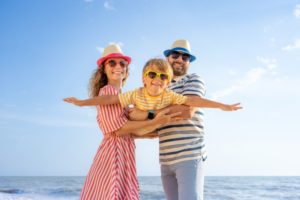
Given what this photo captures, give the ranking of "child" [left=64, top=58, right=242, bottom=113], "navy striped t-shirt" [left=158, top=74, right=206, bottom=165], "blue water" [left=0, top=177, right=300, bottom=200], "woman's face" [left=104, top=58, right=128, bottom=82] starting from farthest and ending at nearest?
"blue water" [left=0, top=177, right=300, bottom=200]
"woman's face" [left=104, top=58, right=128, bottom=82]
"navy striped t-shirt" [left=158, top=74, right=206, bottom=165]
"child" [left=64, top=58, right=242, bottom=113]

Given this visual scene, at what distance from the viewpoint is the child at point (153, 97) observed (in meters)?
3.36

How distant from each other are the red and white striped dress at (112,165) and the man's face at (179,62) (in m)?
0.82

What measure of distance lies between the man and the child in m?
0.15

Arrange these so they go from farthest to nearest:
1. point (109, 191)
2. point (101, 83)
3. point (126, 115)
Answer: point (101, 83) → point (126, 115) → point (109, 191)

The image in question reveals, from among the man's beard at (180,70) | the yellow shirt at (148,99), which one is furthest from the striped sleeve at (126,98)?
the man's beard at (180,70)

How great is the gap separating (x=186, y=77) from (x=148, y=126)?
724 mm

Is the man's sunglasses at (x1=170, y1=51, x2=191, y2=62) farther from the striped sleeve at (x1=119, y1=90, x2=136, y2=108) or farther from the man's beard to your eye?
the striped sleeve at (x1=119, y1=90, x2=136, y2=108)

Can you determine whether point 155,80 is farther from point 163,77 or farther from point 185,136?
point 185,136

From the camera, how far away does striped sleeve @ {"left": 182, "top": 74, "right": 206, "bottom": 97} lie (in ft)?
11.7

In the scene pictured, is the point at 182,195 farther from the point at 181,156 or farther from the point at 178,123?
the point at 178,123

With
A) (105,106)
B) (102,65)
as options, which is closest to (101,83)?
(102,65)

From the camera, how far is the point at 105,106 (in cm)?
339

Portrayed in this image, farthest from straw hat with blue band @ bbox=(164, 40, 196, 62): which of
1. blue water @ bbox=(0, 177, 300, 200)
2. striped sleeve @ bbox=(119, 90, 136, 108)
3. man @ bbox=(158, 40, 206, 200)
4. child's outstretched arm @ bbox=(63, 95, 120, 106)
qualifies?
blue water @ bbox=(0, 177, 300, 200)

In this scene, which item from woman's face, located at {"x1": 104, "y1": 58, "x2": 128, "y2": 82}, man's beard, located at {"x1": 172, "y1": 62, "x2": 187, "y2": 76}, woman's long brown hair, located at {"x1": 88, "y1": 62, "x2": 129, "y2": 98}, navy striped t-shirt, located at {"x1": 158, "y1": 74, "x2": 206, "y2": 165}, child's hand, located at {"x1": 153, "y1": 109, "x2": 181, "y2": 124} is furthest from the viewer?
man's beard, located at {"x1": 172, "y1": 62, "x2": 187, "y2": 76}
